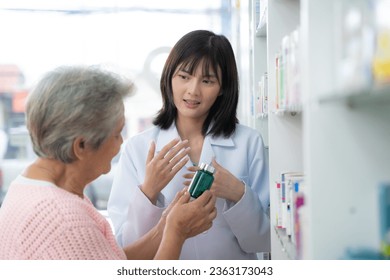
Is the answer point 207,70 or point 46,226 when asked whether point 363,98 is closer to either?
point 46,226

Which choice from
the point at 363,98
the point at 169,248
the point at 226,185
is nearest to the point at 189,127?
the point at 226,185

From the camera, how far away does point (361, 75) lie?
2.62ft

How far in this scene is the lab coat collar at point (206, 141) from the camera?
5.99ft

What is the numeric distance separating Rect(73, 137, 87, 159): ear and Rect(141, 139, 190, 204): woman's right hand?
1.43 feet

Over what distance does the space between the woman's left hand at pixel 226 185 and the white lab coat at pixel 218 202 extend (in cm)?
2

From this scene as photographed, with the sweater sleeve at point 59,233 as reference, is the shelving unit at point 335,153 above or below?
above

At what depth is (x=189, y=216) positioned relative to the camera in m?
1.41

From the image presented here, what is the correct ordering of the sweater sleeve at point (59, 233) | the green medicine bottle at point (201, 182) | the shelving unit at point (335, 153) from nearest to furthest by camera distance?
the shelving unit at point (335, 153)
the sweater sleeve at point (59, 233)
the green medicine bottle at point (201, 182)

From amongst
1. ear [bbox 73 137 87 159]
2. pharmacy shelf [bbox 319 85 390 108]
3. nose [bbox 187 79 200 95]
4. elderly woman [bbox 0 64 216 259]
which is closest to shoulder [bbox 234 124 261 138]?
nose [bbox 187 79 200 95]

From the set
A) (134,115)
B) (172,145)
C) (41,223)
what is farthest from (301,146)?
(134,115)

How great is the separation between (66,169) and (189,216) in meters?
0.37

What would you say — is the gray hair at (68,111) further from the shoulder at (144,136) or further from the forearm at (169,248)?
the shoulder at (144,136)

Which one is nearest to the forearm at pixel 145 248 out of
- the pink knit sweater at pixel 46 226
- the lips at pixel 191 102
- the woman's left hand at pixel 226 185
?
the woman's left hand at pixel 226 185

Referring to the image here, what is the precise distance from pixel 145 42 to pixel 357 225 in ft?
11.4
